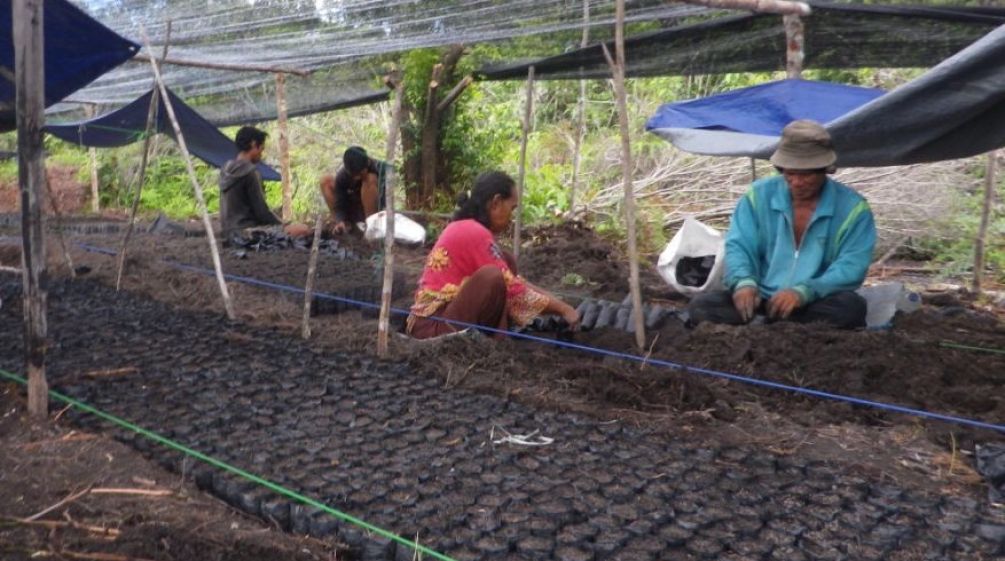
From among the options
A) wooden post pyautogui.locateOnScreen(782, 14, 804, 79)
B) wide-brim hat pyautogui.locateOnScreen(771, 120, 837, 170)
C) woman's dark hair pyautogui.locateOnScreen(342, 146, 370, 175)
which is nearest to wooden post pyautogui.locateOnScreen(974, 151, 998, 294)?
wooden post pyautogui.locateOnScreen(782, 14, 804, 79)

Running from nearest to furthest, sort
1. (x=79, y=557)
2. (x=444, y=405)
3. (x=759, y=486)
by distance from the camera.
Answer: (x=79, y=557) < (x=759, y=486) < (x=444, y=405)

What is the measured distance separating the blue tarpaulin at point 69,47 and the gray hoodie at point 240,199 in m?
2.11

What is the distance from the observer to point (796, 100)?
4945 millimetres

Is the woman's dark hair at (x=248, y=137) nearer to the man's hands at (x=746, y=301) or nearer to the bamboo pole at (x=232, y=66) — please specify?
the bamboo pole at (x=232, y=66)

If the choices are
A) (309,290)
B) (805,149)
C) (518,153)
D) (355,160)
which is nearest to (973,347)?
(805,149)

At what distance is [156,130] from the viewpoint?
30.1 ft

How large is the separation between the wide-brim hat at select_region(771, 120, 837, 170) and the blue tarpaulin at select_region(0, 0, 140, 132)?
342 cm

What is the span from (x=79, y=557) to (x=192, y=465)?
2.21 feet

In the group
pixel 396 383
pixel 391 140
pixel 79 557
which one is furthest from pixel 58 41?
pixel 79 557

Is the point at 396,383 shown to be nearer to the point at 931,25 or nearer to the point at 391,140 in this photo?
the point at 391,140

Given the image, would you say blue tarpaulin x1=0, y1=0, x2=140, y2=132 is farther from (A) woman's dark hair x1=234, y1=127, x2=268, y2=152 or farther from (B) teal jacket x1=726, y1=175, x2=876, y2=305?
(B) teal jacket x1=726, y1=175, x2=876, y2=305

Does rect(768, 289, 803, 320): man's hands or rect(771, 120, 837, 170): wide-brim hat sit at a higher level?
rect(771, 120, 837, 170): wide-brim hat

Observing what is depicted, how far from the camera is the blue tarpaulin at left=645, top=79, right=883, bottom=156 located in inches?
189

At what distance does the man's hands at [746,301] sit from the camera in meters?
4.38
